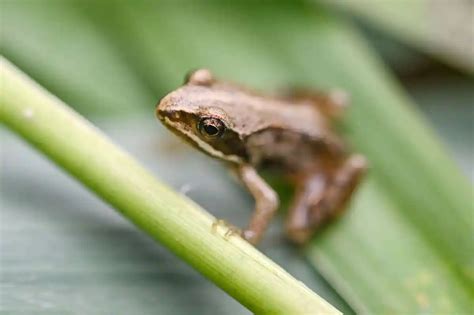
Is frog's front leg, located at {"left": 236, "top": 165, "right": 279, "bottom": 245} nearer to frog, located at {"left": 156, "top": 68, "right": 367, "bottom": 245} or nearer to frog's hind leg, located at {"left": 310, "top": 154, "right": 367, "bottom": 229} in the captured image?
frog, located at {"left": 156, "top": 68, "right": 367, "bottom": 245}

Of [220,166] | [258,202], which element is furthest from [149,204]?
A: [220,166]

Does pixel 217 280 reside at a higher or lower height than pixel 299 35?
lower

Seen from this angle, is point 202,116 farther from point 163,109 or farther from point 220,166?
point 220,166

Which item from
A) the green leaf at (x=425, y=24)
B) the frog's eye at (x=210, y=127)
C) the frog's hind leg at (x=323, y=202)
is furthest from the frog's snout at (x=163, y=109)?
the green leaf at (x=425, y=24)

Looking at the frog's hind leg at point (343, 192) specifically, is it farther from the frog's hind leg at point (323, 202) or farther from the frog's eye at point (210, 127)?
the frog's eye at point (210, 127)

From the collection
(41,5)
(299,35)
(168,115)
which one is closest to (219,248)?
(168,115)

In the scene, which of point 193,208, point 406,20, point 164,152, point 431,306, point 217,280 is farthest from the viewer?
point 406,20

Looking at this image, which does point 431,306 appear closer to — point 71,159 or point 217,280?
point 217,280
